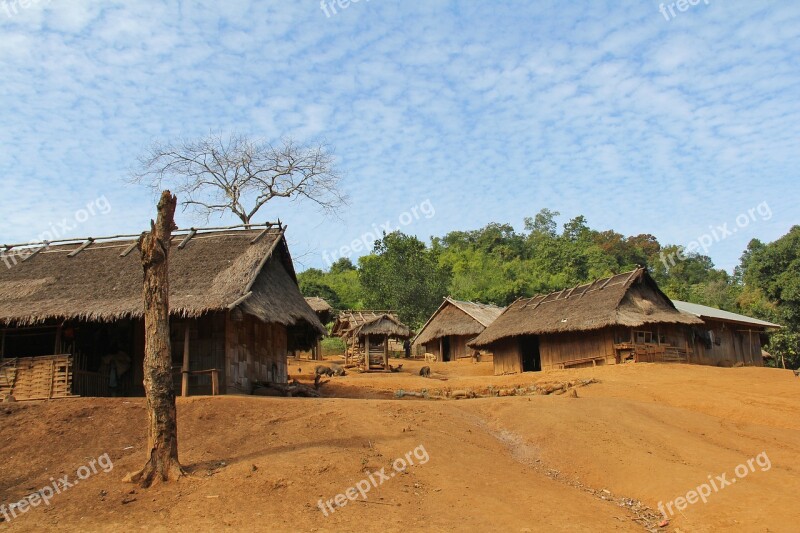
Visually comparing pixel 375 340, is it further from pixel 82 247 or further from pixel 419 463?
pixel 419 463

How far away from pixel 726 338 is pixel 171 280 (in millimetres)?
24417

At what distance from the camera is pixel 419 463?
10.3 meters

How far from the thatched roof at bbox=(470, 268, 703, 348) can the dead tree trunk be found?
17.0m

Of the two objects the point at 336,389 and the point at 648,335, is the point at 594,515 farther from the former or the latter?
the point at 648,335

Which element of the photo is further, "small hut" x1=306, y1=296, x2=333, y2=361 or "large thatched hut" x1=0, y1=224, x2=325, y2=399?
"small hut" x1=306, y1=296, x2=333, y2=361

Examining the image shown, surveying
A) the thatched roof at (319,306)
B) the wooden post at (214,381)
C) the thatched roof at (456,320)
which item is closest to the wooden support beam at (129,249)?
the wooden post at (214,381)

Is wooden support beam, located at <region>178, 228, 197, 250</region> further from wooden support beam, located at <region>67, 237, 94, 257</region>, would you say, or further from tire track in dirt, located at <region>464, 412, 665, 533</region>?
tire track in dirt, located at <region>464, 412, 665, 533</region>

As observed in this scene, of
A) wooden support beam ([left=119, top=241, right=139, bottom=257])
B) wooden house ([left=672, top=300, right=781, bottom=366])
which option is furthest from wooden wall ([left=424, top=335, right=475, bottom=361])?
wooden support beam ([left=119, top=241, right=139, bottom=257])

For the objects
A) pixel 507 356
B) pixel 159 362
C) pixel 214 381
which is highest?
pixel 159 362

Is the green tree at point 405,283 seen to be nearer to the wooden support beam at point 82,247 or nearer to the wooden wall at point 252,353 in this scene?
the wooden wall at point 252,353

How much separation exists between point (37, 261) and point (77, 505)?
438 inches

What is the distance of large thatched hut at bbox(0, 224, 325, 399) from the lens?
48.2ft

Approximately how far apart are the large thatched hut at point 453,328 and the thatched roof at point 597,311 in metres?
6.06

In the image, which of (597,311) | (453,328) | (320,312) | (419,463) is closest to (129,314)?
(419,463)
